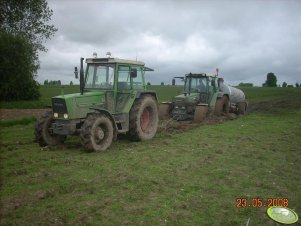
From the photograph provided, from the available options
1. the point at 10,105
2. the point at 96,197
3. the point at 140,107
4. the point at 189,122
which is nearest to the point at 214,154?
the point at 140,107

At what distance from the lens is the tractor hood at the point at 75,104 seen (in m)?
8.94

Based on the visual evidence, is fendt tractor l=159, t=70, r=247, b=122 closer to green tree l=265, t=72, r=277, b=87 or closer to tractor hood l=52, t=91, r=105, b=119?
tractor hood l=52, t=91, r=105, b=119

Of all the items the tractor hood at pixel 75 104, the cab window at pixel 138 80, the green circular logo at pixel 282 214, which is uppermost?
the cab window at pixel 138 80

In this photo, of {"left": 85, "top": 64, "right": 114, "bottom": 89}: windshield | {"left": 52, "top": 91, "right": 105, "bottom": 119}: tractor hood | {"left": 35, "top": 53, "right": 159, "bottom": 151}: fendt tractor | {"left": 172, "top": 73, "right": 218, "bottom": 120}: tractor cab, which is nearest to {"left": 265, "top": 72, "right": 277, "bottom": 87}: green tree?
{"left": 172, "top": 73, "right": 218, "bottom": 120}: tractor cab

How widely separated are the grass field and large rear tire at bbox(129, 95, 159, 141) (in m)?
0.32

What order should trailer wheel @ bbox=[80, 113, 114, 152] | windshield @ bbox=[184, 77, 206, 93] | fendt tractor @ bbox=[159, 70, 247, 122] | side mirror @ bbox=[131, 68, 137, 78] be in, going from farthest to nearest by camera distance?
windshield @ bbox=[184, 77, 206, 93], fendt tractor @ bbox=[159, 70, 247, 122], side mirror @ bbox=[131, 68, 137, 78], trailer wheel @ bbox=[80, 113, 114, 152]

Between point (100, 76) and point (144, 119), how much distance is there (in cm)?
220

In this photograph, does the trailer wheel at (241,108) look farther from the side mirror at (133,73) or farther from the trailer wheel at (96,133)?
the trailer wheel at (96,133)

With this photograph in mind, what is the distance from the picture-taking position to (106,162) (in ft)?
26.2

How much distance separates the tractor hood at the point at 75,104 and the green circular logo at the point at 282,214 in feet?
18.1

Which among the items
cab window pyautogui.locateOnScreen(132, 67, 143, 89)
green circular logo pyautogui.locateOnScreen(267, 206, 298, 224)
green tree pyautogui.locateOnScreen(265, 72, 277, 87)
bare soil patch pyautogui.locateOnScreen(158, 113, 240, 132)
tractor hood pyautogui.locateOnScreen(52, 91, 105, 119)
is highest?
green tree pyautogui.locateOnScreen(265, 72, 277, 87)

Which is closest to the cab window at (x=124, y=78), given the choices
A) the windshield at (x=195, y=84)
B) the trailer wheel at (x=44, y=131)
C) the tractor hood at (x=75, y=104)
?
the tractor hood at (x=75, y=104)

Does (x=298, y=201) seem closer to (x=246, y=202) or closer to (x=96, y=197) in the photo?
(x=246, y=202)

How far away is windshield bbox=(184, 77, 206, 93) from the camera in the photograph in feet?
53.4
